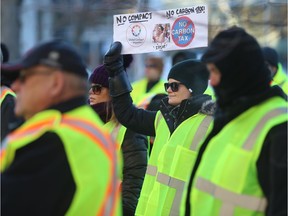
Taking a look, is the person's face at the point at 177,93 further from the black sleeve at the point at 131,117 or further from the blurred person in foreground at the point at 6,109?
the blurred person in foreground at the point at 6,109

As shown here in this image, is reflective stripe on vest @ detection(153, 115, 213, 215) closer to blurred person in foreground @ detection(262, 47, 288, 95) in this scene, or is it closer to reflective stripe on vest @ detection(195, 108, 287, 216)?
reflective stripe on vest @ detection(195, 108, 287, 216)

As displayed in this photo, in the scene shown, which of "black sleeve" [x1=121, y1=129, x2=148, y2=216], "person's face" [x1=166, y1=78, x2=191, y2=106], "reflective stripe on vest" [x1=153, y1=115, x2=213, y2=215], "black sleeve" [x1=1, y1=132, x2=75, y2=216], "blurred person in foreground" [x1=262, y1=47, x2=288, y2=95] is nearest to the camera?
"black sleeve" [x1=1, y1=132, x2=75, y2=216]

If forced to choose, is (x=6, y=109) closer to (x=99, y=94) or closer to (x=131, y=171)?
(x=99, y=94)

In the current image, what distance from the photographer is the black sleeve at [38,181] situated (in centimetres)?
241

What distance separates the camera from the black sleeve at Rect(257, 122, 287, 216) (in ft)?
8.69

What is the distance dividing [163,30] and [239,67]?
1.68m

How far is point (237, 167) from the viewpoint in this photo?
2809 mm

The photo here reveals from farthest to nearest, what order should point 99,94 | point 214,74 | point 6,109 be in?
point 99,94 → point 6,109 → point 214,74

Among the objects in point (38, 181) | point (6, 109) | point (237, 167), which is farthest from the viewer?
point (6, 109)

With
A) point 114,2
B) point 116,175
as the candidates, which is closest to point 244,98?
point 116,175

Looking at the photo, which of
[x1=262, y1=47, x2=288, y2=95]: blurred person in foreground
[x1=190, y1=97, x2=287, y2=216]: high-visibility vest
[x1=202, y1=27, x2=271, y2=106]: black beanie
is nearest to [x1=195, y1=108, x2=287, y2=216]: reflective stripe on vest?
[x1=190, y1=97, x2=287, y2=216]: high-visibility vest

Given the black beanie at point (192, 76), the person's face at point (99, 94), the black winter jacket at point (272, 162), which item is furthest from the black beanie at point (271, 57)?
the black winter jacket at point (272, 162)

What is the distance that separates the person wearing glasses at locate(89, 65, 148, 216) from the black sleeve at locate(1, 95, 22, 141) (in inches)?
24.1

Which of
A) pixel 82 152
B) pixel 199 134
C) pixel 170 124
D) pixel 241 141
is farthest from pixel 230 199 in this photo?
pixel 170 124
